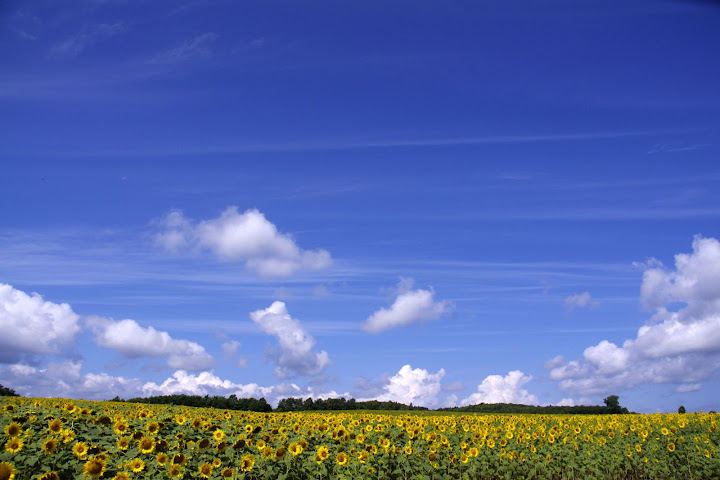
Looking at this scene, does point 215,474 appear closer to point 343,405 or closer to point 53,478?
point 53,478

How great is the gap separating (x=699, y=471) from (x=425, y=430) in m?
9.14

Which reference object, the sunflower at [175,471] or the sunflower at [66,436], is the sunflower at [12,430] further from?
the sunflower at [175,471]

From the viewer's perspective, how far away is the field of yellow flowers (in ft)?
29.5

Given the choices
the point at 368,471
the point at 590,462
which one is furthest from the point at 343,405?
the point at 368,471

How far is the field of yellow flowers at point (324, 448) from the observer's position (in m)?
8.98

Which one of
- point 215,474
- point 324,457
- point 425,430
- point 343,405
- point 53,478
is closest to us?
point 53,478

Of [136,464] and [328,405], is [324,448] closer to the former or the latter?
[136,464]

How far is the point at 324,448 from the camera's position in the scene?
10.9m

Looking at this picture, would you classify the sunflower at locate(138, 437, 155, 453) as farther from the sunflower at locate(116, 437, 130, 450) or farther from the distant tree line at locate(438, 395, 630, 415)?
the distant tree line at locate(438, 395, 630, 415)

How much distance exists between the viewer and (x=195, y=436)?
1109 cm

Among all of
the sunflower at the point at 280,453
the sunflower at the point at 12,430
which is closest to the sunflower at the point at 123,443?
the sunflower at the point at 12,430

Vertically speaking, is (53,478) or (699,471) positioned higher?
(53,478)

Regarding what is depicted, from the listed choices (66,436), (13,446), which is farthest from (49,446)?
(13,446)

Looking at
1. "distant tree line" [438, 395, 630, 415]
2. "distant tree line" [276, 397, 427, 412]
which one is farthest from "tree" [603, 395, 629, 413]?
"distant tree line" [276, 397, 427, 412]
